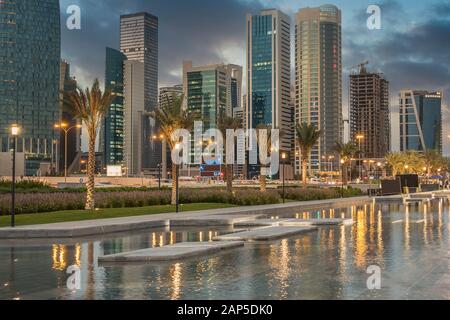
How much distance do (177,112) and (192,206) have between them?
7.70 m

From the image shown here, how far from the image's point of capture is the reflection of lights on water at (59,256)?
14000mm

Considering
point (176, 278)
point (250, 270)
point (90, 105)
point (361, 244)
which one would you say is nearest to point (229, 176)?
point (90, 105)

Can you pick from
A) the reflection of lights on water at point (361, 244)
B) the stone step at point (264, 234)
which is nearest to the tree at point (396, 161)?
the reflection of lights on water at point (361, 244)

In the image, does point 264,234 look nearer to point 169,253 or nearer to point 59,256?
point 169,253

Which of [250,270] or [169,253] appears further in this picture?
[169,253]

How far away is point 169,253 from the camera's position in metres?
15.3

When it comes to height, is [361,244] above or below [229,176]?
below

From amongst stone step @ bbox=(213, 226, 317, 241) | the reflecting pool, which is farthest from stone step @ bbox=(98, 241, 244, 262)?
stone step @ bbox=(213, 226, 317, 241)

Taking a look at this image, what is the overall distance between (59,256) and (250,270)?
19.7 feet

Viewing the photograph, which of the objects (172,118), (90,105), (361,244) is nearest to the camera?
(361,244)

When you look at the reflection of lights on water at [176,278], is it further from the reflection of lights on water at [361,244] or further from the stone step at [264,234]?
the stone step at [264,234]

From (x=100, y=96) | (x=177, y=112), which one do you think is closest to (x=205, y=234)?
(x=100, y=96)

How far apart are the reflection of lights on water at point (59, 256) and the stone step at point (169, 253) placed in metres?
1.00
